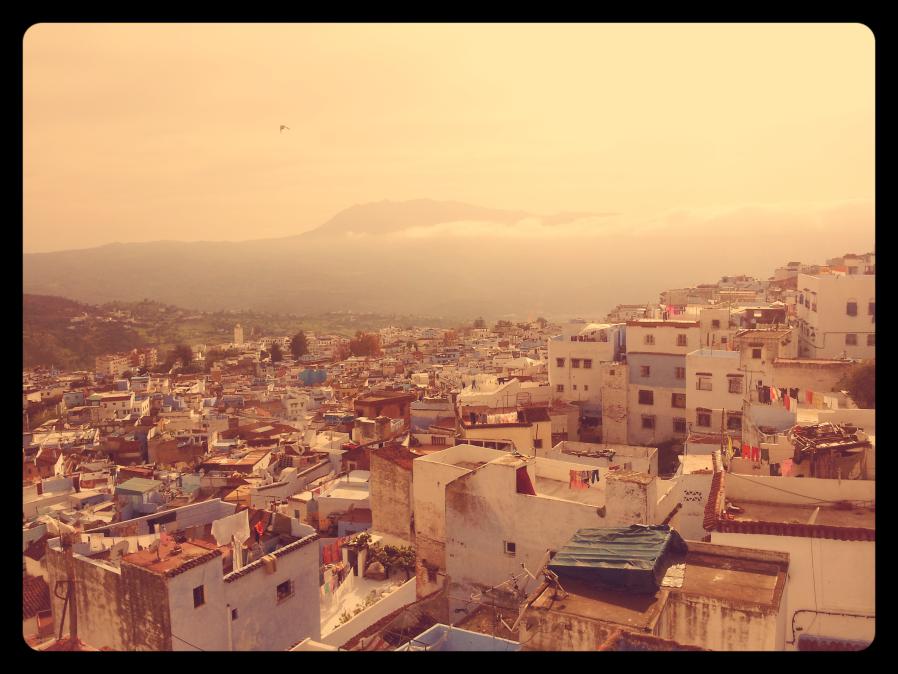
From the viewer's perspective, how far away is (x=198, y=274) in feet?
403

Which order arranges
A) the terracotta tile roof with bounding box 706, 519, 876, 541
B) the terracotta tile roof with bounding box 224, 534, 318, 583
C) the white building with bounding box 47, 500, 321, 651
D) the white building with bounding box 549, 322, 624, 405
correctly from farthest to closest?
1. the white building with bounding box 549, 322, 624, 405
2. the terracotta tile roof with bounding box 224, 534, 318, 583
3. the white building with bounding box 47, 500, 321, 651
4. the terracotta tile roof with bounding box 706, 519, 876, 541

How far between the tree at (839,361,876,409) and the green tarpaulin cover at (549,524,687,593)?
545 centimetres

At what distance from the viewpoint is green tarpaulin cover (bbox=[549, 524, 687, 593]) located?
13.4 ft

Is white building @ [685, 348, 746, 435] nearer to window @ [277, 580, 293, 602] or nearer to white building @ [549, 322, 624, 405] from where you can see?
white building @ [549, 322, 624, 405]

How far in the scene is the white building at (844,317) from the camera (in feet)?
43.7

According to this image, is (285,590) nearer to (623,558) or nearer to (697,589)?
(623,558)

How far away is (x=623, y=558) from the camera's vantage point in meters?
4.23

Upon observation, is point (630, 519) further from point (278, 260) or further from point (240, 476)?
point (278, 260)

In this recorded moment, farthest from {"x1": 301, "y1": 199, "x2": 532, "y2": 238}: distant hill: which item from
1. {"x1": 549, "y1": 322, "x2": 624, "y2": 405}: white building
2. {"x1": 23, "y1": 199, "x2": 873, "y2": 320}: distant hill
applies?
{"x1": 549, "y1": 322, "x2": 624, "y2": 405}: white building
